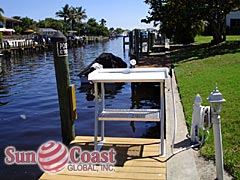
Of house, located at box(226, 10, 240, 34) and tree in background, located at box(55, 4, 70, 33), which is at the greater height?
tree in background, located at box(55, 4, 70, 33)

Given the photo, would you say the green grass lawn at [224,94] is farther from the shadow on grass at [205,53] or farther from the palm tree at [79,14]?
the palm tree at [79,14]

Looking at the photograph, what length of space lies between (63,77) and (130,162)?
1.89m

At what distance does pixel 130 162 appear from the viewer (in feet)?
15.5

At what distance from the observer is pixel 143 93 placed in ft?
45.3

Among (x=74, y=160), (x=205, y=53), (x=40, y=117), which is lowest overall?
(x=40, y=117)

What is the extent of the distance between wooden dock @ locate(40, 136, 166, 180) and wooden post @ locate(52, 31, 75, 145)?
48 centimetres

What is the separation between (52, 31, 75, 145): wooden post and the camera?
5164mm

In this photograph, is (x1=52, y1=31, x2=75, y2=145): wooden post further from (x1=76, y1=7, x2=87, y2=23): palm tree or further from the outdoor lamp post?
(x1=76, y1=7, x2=87, y2=23): palm tree

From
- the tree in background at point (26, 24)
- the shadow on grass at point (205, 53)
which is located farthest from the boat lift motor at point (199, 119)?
the tree in background at point (26, 24)

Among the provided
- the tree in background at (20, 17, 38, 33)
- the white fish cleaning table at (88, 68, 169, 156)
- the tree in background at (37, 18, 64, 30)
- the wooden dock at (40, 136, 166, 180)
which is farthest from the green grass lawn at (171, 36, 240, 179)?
the tree in background at (37, 18, 64, 30)

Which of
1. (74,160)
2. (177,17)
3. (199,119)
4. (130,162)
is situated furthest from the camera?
(177,17)

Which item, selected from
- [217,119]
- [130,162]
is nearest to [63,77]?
[130,162]

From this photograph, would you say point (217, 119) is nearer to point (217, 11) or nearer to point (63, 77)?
point (63, 77)

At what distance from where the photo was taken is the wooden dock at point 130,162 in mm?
4297
